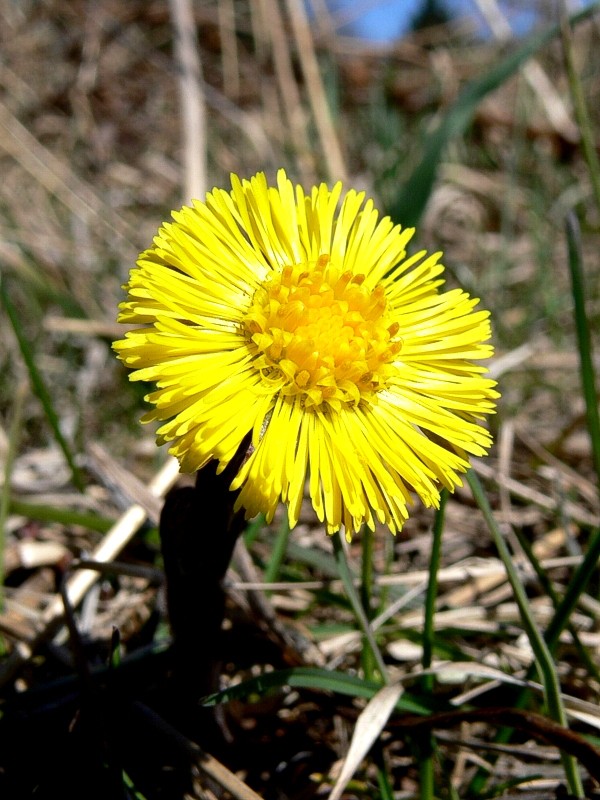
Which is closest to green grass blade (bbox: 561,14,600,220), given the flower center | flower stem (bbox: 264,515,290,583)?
the flower center

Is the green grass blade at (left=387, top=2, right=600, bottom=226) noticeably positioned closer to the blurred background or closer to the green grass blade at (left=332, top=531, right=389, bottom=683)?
the blurred background

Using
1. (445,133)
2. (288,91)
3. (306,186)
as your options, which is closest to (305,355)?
(445,133)

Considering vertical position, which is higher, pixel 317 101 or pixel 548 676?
pixel 317 101

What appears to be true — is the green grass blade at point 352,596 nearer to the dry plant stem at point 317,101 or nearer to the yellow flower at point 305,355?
the yellow flower at point 305,355

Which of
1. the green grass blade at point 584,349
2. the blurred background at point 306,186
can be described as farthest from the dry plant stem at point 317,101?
the green grass blade at point 584,349

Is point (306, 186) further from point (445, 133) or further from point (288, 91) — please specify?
point (445, 133)

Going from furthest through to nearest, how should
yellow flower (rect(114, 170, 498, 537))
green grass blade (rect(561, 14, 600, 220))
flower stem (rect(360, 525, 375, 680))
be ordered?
1. green grass blade (rect(561, 14, 600, 220))
2. flower stem (rect(360, 525, 375, 680))
3. yellow flower (rect(114, 170, 498, 537))

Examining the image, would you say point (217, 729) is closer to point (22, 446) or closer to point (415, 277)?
point (415, 277)
